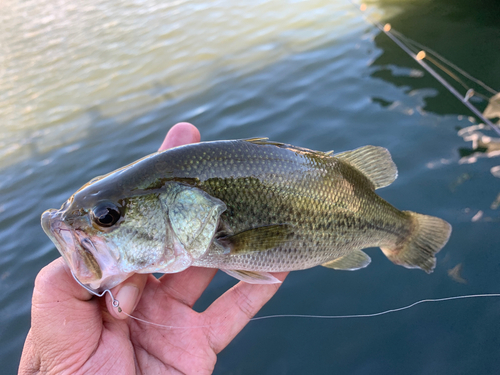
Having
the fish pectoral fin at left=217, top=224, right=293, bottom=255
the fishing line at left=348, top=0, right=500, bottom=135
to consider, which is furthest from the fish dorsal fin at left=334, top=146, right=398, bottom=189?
the fishing line at left=348, top=0, right=500, bottom=135

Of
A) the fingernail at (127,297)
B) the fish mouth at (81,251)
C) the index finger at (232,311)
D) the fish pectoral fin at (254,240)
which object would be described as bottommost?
the index finger at (232,311)

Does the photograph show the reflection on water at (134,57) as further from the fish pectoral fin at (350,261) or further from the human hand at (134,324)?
the fish pectoral fin at (350,261)

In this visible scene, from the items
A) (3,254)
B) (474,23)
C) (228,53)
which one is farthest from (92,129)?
(474,23)

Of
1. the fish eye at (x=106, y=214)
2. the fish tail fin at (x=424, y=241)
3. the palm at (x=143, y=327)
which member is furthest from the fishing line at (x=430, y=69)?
the fish eye at (x=106, y=214)

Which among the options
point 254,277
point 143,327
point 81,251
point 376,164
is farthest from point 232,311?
point 376,164

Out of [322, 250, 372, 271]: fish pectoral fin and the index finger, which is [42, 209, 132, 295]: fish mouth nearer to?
the index finger

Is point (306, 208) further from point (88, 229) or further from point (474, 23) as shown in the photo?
point (474, 23)
